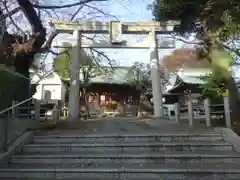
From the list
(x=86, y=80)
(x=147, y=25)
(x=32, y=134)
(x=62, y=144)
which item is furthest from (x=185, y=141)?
(x=86, y=80)

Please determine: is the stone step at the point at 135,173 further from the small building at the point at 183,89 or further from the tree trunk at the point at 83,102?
the tree trunk at the point at 83,102

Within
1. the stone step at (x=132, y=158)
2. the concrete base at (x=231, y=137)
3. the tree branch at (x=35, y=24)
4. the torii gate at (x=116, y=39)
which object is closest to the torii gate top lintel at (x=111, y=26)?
the torii gate at (x=116, y=39)

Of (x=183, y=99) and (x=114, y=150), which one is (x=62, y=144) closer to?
(x=114, y=150)

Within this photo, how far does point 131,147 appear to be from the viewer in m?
6.98

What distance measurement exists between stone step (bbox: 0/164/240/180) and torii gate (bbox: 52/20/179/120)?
26.0 feet

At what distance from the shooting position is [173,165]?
5945 mm

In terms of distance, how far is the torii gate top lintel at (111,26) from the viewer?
46.6 ft

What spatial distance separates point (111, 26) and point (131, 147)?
8.61 m

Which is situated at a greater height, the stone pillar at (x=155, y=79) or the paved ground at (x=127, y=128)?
the stone pillar at (x=155, y=79)

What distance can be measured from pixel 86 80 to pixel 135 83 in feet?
15.0

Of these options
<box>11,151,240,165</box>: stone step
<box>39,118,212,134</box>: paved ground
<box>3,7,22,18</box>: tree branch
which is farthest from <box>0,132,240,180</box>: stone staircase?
<box>3,7,22,18</box>: tree branch

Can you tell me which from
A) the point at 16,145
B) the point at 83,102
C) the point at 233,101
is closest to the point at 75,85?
the point at 16,145

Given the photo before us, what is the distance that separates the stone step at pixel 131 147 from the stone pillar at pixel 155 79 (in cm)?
674

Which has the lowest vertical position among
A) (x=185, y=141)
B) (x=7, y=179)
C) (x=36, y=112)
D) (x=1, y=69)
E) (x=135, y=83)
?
(x=7, y=179)
